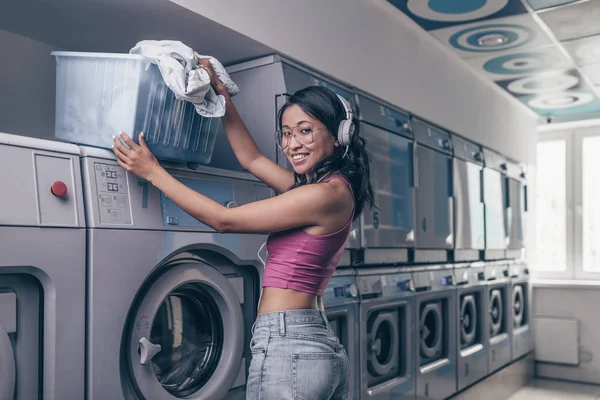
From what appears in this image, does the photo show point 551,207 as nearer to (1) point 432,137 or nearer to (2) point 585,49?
(2) point 585,49

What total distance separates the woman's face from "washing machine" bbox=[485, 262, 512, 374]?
118 inches

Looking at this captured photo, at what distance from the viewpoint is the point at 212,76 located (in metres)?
1.86

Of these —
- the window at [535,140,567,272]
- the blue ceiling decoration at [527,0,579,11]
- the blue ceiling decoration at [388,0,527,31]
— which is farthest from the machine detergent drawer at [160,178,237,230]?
the window at [535,140,567,272]

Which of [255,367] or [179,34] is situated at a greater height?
[179,34]

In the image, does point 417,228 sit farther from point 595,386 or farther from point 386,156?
point 595,386

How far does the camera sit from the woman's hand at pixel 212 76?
1.83m

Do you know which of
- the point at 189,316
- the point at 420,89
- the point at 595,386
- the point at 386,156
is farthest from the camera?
the point at 595,386

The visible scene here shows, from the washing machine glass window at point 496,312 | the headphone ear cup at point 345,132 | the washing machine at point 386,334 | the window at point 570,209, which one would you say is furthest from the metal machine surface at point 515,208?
the headphone ear cup at point 345,132

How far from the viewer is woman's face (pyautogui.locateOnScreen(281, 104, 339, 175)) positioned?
1729 mm

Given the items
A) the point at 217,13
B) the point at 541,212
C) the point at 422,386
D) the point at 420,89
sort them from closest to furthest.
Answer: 1. the point at 217,13
2. the point at 422,386
3. the point at 420,89
4. the point at 541,212

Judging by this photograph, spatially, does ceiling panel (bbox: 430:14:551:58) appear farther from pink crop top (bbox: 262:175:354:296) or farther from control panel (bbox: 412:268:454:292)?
pink crop top (bbox: 262:175:354:296)

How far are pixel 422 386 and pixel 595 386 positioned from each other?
270cm

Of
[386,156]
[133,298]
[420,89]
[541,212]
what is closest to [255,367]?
[133,298]

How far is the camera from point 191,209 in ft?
5.25
